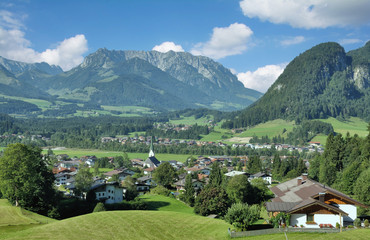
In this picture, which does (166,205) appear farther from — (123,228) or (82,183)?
(123,228)

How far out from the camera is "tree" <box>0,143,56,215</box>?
4627 centimetres

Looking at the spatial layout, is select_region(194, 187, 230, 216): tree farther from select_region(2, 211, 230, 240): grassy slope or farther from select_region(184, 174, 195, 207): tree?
select_region(2, 211, 230, 240): grassy slope

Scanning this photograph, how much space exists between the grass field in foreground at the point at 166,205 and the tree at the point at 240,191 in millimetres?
8035

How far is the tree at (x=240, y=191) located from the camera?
57438 mm

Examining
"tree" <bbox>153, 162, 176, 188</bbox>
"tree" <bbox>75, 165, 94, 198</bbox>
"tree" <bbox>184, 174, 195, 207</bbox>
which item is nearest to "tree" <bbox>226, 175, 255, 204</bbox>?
"tree" <bbox>184, 174, 195, 207</bbox>

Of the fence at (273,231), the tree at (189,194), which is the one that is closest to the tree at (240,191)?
the tree at (189,194)

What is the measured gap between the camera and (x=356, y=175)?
5812cm

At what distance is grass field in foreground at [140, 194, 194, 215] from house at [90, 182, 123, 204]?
6248 mm

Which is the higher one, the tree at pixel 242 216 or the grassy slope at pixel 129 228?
the tree at pixel 242 216

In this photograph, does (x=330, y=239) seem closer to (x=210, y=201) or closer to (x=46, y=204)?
(x=210, y=201)

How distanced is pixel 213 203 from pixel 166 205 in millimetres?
12136

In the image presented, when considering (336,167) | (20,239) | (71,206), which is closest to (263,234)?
(20,239)

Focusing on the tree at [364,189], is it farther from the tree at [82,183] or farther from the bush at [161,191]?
the tree at [82,183]

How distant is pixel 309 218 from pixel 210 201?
23.5 metres
